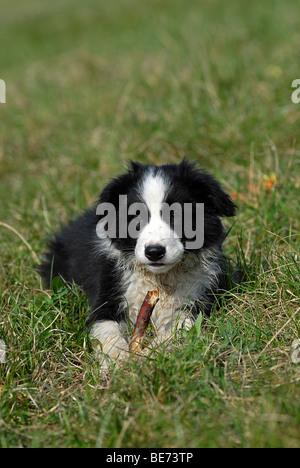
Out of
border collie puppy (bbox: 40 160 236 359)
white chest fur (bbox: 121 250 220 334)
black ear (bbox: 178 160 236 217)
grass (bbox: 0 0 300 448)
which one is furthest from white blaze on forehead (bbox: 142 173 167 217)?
grass (bbox: 0 0 300 448)

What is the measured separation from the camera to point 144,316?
11.1 ft

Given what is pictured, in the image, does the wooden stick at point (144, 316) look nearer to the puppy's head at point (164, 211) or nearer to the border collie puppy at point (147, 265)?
the border collie puppy at point (147, 265)

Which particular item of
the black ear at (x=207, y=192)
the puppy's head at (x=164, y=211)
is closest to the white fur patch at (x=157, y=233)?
the puppy's head at (x=164, y=211)

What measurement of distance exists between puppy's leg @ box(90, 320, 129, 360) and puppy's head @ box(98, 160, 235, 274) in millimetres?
420

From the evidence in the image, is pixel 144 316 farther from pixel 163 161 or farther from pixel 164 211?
pixel 163 161

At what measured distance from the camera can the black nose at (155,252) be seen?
10.1ft

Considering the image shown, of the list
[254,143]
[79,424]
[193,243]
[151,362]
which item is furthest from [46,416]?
[254,143]

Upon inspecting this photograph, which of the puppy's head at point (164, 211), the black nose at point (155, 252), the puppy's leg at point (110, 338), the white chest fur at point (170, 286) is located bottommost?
the puppy's leg at point (110, 338)

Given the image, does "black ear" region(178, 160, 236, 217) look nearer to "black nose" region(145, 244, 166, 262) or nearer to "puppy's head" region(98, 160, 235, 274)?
"puppy's head" region(98, 160, 235, 274)

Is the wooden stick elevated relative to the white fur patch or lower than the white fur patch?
lower

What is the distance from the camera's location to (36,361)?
3.08m

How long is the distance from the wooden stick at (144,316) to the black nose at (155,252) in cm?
36

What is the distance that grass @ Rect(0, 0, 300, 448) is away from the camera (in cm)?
252

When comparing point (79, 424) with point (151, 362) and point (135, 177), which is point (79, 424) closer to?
point (151, 362)
